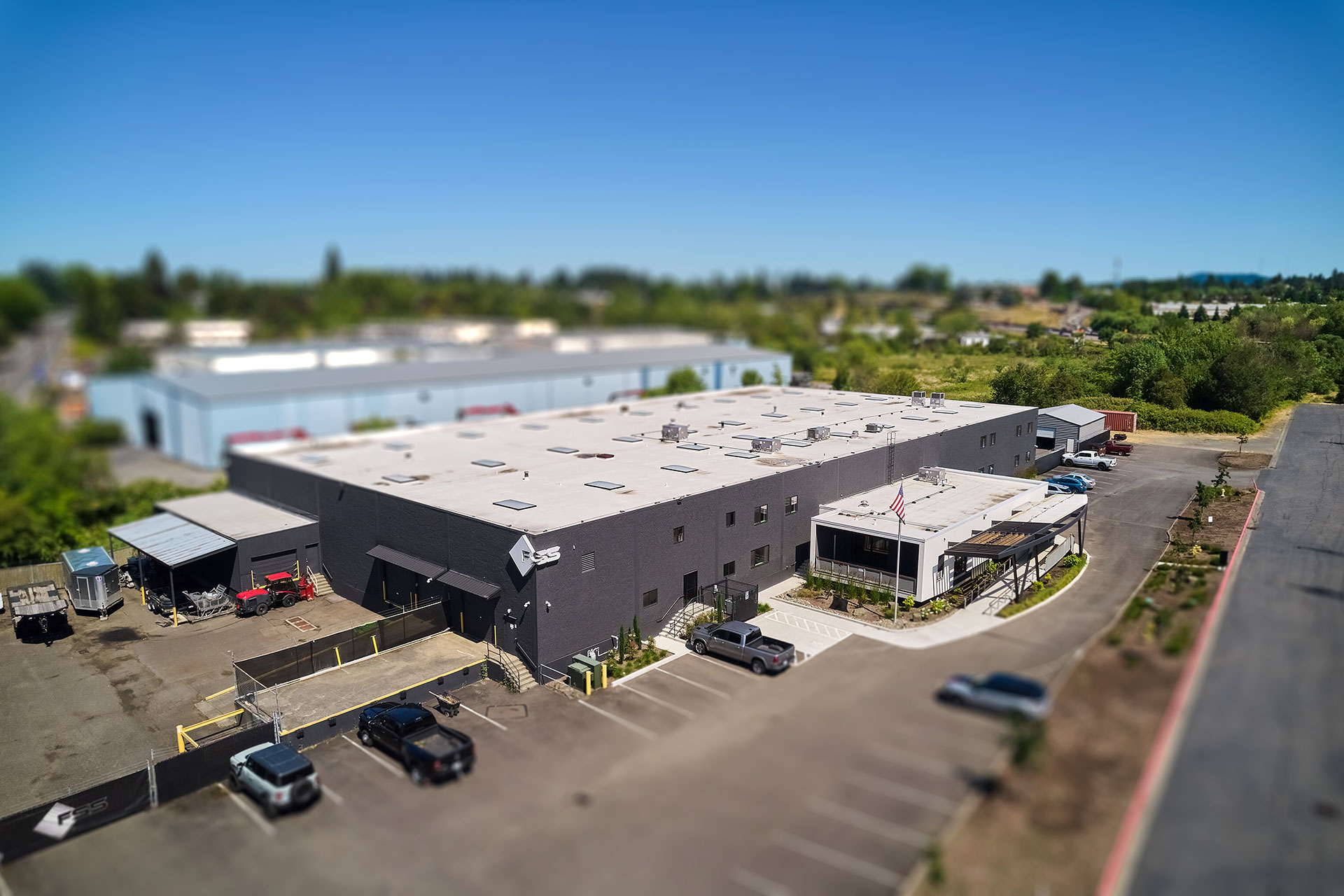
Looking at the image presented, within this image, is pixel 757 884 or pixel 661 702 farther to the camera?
pixel 661 702

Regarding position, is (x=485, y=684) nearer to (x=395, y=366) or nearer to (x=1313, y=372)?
(x=1313, y=372)

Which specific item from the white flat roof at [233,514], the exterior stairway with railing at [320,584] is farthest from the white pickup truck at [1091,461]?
the white flat roof at [233,514]

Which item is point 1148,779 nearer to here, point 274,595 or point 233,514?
point 274,595

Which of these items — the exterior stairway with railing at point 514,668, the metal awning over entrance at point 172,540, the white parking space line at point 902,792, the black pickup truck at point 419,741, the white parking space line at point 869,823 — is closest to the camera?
the white parking space line at point 902,792

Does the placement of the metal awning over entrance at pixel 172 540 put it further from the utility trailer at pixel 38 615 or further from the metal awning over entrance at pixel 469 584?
the metal awning over entrance at pixel 469 584

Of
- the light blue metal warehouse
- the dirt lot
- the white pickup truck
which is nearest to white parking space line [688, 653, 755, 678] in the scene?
the dirt lot

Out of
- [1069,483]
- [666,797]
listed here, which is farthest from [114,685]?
[1069,483]

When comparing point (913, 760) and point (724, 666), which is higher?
point (913, 760)
